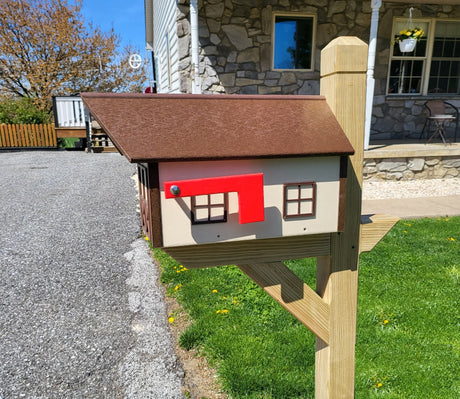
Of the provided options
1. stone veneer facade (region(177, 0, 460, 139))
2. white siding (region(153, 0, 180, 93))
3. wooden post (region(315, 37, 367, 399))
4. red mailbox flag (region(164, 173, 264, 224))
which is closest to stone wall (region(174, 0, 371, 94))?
stone veneer facade (region(177, 0, 460, 139))

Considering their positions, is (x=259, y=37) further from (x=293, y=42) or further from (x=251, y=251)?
(x=251, y=251)

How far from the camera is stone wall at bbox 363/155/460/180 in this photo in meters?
6.71

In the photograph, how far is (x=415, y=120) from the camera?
28.1 feet

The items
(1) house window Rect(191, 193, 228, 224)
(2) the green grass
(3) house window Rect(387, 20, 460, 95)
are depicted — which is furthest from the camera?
(3) house window Rect(387, 20, 460, 95)

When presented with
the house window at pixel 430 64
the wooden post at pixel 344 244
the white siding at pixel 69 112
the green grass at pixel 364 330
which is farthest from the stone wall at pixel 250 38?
the white siding at pixel 69 112

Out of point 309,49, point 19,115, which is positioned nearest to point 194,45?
point 309,49

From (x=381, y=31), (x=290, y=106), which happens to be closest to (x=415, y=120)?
(x=381, y=31)

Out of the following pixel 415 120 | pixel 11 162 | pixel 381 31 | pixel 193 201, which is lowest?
pixel 11 162

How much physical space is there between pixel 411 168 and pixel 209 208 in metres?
6.70

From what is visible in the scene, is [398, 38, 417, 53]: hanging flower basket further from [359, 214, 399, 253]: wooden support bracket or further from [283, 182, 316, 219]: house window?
[283, 182, 316, 219]: house window

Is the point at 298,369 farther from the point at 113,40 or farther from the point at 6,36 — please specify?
the point at 113,40

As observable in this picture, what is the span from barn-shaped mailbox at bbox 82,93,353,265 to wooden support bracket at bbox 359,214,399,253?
17cm

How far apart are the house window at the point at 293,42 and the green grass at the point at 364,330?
520 centimetres

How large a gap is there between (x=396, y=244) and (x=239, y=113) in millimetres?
3368
